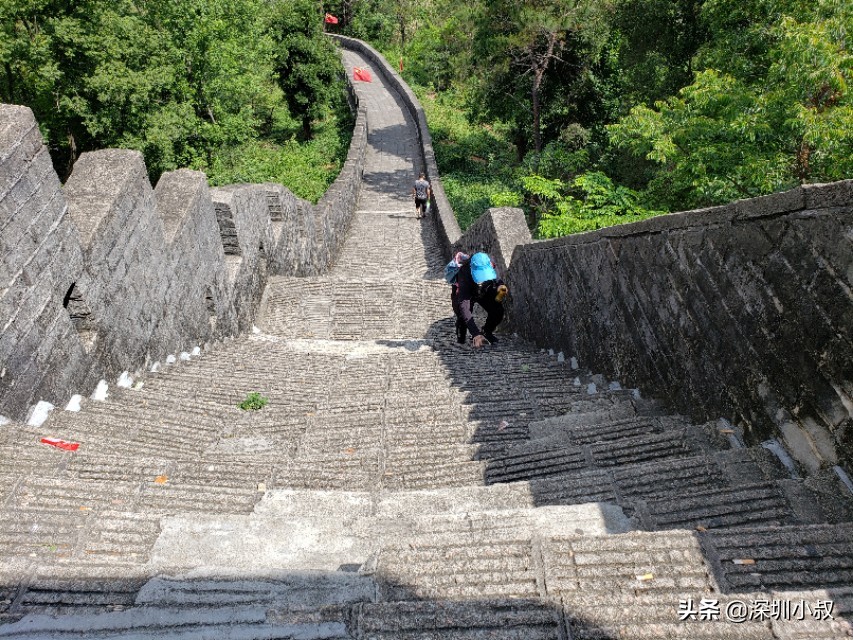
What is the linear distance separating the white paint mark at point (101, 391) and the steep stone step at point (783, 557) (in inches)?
173

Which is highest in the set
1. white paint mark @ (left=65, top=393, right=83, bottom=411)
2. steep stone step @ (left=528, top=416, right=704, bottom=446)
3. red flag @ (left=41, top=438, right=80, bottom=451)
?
red flag @ (left=41, top=438, right=80, bottom=451)

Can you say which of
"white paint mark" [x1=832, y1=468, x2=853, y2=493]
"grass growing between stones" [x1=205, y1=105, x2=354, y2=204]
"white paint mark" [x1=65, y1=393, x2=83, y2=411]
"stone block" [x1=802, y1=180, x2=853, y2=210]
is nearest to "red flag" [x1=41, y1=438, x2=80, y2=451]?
"white paint mark" [x1=65, y1=393, x2=83, y2=411]

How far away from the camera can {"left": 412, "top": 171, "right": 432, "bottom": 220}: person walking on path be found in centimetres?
1691

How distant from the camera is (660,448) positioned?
10.6 ft

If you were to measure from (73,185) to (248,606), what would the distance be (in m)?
4.60

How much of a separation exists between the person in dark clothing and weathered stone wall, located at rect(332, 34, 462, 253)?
6039 mm

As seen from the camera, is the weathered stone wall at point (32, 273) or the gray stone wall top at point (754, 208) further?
the weathered stone wall at point (32, 273)

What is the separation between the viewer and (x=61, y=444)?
134 inches

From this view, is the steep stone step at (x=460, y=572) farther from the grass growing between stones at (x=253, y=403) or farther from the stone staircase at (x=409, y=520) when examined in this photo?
the grass growing between stones at (x=253, y=403)

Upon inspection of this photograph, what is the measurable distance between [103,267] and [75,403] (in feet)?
3.89

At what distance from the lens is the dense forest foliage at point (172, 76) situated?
17.3m

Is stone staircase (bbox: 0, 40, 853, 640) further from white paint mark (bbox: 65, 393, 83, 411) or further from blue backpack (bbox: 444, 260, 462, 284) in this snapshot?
Answer: blue backpack (bbox: 444, 260, 462, 284)

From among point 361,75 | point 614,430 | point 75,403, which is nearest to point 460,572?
point 614,430

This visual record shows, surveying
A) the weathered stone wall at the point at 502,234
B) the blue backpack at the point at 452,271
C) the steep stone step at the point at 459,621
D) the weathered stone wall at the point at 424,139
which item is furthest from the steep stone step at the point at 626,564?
the weathered stone wall at the point at 424,139
